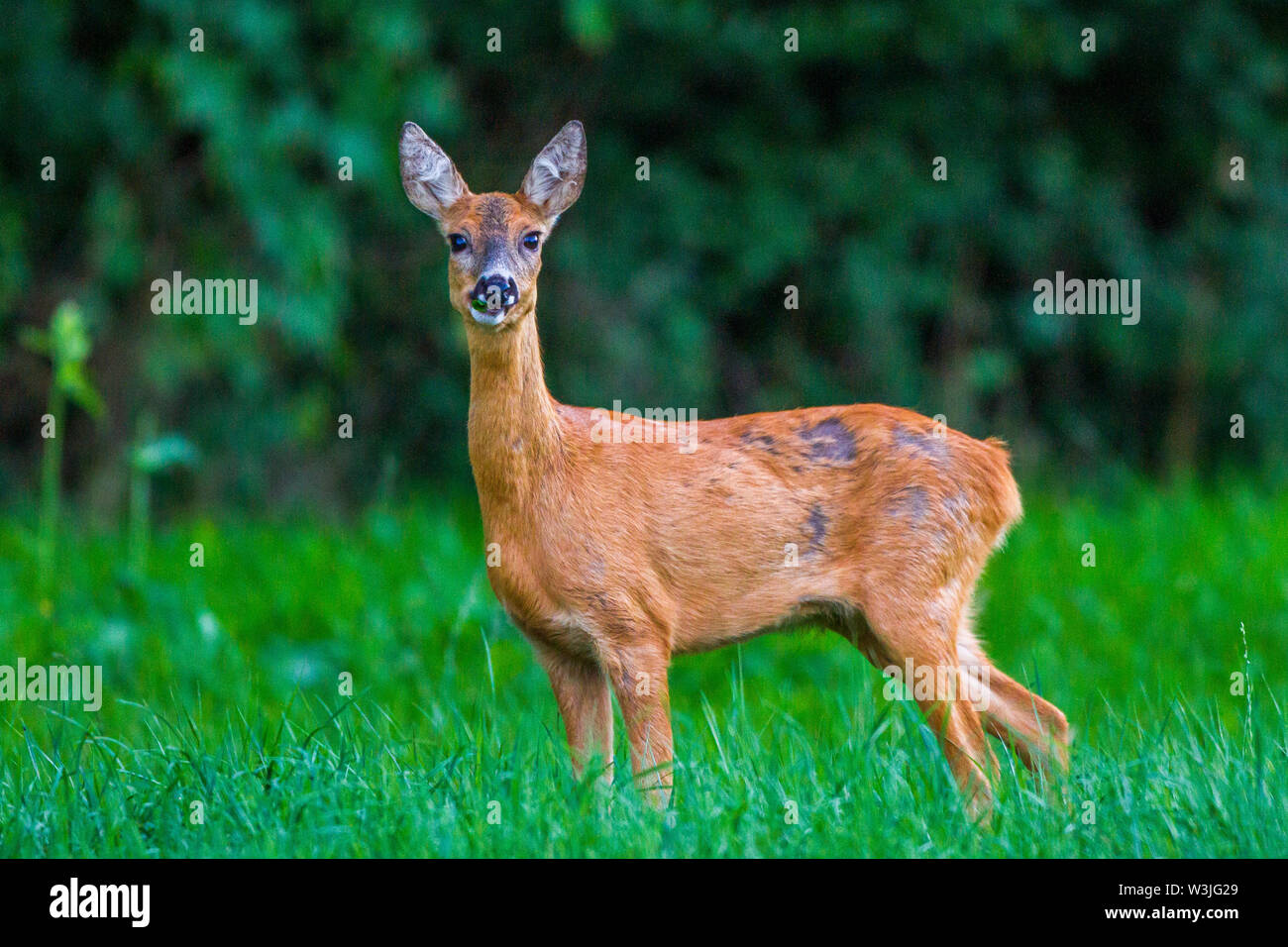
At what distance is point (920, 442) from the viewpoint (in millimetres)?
4977

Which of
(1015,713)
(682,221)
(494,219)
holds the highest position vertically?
(682,221)

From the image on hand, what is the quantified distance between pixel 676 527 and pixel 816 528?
44cm

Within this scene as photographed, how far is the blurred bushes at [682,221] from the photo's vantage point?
912 cm

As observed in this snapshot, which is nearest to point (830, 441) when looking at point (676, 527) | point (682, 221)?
point (676, 527)

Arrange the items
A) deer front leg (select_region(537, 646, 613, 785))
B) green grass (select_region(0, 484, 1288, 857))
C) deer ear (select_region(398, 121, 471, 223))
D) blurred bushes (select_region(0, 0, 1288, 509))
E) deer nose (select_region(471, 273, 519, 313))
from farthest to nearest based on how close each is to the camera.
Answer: blurred bushes (select_region(0, 0, 1288, 509)) → deer ear (select_region(398, 121, 471, 223)) → deer front leg (select_region(537, 646, 613, 785)) → deer nose (select_region(471, 273, 519, 313)) → green grass (select_region(0, 484, 1288, 857))

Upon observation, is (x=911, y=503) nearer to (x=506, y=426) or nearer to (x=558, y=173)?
(x=506, y=426)

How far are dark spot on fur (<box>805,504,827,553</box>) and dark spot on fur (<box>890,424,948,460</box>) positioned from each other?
13.7 inches

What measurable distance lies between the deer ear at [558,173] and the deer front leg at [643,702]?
1.37 m

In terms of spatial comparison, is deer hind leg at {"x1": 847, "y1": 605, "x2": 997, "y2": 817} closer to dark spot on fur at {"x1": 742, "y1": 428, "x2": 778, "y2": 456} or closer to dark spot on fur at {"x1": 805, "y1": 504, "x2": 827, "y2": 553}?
dark spot on fur at {"x1": 805, "y1": 504, "x2": 827, "y2": 553}

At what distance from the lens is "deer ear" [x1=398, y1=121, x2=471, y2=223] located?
4.83m

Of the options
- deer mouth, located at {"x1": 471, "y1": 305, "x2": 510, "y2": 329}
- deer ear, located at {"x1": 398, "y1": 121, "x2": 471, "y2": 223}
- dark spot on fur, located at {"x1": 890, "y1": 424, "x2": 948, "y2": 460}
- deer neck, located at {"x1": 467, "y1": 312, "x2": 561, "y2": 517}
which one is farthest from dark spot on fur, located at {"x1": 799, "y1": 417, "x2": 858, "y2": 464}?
deer ear, located at {"x1": 398, "y1": 121, "x2": 471, "y2": 223}

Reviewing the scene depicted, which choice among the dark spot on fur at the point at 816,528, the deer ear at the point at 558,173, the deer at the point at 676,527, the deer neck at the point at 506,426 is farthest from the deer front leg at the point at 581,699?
the deer ear at the point at 558,173

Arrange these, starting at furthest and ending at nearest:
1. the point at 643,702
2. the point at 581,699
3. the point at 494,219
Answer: the point at 581,699, the point at 494,219, the point at 643,702

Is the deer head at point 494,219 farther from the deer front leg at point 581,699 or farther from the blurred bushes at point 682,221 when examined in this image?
the blurred bushes at point 682,221
